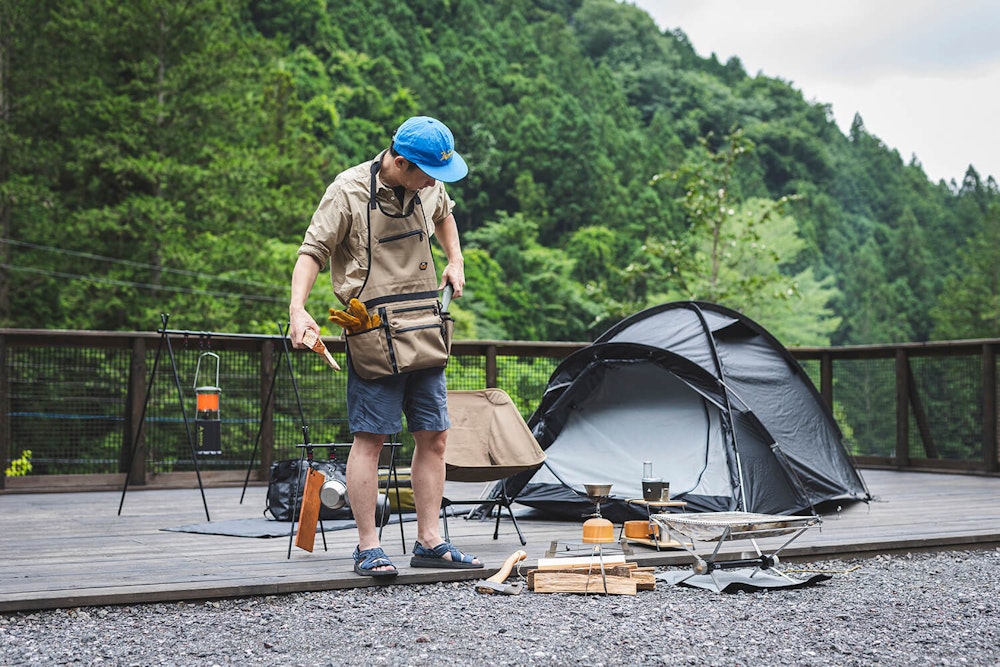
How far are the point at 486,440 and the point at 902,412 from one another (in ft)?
15.5

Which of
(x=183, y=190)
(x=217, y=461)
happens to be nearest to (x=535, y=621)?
(x=217, y=461)

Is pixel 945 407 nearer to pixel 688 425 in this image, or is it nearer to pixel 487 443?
pixel 688 425

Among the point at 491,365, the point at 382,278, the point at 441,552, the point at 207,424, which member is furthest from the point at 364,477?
the point at 491,365

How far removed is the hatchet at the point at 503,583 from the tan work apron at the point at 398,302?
0.69m

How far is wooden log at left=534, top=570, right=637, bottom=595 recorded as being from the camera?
3.15 metres

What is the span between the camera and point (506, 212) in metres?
31.1

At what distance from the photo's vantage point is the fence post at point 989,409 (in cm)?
715

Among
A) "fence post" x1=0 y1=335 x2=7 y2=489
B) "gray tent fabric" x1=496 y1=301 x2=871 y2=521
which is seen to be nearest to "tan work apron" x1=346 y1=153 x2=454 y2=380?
"gray tent fabric" x1=496 y1=301 x2=871 y2=521

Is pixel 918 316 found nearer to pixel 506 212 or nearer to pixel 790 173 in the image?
pixel 790 173

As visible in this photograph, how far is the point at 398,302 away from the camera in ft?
10.3

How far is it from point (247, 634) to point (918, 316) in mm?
39755

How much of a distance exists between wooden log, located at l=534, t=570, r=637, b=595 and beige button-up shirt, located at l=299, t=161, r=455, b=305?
1070mm

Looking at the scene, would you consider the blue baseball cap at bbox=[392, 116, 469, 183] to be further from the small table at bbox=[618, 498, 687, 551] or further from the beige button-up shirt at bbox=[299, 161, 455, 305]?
the small table at bbox=[618, 498, 687, 551]

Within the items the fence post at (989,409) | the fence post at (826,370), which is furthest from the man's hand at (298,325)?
the fence post at (826,370)
